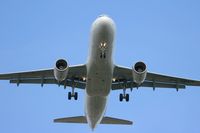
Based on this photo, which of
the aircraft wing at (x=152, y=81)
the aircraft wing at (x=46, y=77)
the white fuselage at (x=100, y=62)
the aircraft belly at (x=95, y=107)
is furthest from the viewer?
the aircraft wing at (x=152, y=81)

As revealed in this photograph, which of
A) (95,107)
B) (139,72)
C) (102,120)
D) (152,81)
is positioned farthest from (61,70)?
(102,120)

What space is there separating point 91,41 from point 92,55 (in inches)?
35.2

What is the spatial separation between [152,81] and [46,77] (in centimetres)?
824

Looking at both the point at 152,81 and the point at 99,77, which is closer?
the point at 99,77

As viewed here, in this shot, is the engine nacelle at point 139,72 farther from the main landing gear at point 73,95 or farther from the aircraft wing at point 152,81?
the main landing gear at point 73,95

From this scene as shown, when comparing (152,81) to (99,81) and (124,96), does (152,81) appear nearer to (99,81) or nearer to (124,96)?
(124,96)

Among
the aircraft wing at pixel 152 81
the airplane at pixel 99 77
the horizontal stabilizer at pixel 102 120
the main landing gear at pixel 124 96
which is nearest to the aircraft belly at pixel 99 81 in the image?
the airplane at pixel 99 77

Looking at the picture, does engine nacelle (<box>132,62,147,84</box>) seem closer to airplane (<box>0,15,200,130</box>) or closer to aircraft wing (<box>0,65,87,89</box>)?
airplane (<box>0,15,200,130</box>)

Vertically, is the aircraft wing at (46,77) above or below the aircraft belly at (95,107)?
above

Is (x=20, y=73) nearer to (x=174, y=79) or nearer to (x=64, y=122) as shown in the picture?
(x=64, y=122)

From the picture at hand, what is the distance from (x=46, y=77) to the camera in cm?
3209

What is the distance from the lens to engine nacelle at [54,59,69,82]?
27.4 metres

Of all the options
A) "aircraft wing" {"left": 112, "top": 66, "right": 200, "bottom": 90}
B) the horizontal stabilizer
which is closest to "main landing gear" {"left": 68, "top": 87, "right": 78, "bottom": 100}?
the horizontal stabilizer

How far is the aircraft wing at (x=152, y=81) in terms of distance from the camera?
3109 centimetres
